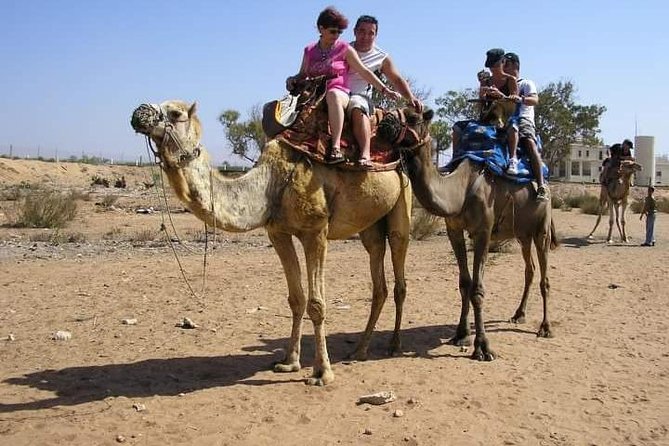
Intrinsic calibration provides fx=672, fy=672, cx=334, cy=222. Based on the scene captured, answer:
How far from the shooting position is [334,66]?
239 inches

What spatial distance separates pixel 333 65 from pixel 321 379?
9.32ft

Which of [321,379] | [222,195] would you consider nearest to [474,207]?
[321,379]

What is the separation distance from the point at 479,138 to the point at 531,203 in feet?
3.39

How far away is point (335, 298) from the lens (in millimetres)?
9906

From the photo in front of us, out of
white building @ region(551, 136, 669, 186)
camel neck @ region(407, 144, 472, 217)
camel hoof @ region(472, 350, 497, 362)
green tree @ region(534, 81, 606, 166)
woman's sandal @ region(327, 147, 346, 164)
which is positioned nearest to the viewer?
woman's sandal @ region(327, 147, 346, 164)

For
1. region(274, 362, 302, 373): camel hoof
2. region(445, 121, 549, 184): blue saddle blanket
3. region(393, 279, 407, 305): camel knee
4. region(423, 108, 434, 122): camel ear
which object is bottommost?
region(274, 362, 302, 373): camel hoof

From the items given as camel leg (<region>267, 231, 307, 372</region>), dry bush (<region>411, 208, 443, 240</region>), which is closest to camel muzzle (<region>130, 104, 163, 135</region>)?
camel leg (<region>267, 231, 307, 372</region>)

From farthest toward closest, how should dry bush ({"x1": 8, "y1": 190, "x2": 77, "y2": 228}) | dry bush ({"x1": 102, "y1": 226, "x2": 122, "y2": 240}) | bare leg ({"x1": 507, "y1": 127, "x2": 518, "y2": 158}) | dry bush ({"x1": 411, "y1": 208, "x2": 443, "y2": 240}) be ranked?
dry bush ({"x1": 8, "y1": 190, "x2": 77, "y2": 228})
dry bush ({"x1": 411, "y1": 208, "x2": 443, "y2": 240})
dry bush ({"x1": 102, "y1": 226, "x2": 122, "y2": 240})
bare leg ({"x1": 507, "y1": 127, "x2": 518, "y2": 158})

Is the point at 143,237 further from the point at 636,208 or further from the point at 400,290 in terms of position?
the point at 636,208

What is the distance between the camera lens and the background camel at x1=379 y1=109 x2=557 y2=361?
6.70m

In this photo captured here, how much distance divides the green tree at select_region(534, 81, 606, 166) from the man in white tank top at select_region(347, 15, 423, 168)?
49.6 meters

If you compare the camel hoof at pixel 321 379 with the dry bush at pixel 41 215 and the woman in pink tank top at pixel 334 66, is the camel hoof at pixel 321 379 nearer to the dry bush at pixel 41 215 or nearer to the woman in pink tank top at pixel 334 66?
the woman in pink tank top at pixel 334 66

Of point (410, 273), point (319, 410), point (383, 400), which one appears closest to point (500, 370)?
point (383, 400)

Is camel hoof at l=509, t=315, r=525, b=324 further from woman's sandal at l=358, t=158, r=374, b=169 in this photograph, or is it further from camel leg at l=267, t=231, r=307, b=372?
woman's sandal at l=358, t=158, r=374, b=169
